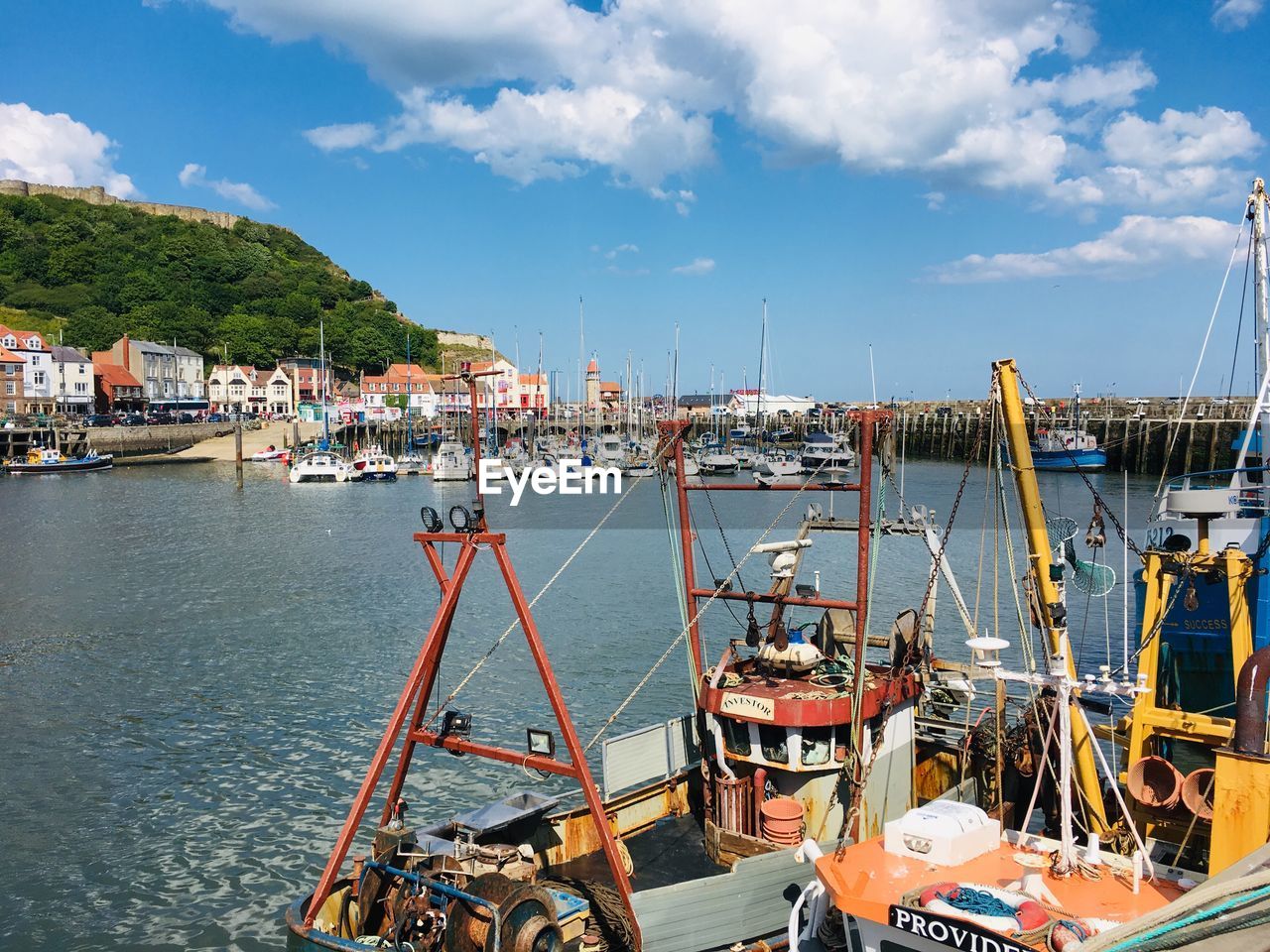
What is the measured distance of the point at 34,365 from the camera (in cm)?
12719

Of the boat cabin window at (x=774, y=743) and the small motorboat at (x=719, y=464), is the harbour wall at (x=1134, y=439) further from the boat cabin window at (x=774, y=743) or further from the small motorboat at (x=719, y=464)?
the boat cabin window at (x=774, y=743)

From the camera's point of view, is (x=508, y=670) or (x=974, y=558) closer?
(x=508, y=670)

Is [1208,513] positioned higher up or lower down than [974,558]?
higher up

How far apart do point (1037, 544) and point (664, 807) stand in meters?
7.58

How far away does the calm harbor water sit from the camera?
18.6 metres

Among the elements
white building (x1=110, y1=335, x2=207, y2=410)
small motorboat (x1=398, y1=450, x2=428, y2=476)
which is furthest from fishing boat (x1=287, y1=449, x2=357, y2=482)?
white building (x1=110, y1=335, x2=207, y2=410)

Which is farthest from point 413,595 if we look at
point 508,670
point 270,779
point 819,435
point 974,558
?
point 819,435

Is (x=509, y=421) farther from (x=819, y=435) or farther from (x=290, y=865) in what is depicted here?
(x=290, y=865)

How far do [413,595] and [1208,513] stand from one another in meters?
34.1

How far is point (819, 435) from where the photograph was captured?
115062mm

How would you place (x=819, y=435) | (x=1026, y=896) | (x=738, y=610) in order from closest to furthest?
(x=1026, y=896), (x=738, y=610), (x=819, y=435)

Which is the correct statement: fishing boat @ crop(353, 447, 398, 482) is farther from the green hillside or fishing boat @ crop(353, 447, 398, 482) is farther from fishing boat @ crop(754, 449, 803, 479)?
A: the green hillside

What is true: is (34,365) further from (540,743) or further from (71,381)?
(540,743)

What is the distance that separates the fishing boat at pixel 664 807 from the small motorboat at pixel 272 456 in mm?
107916
